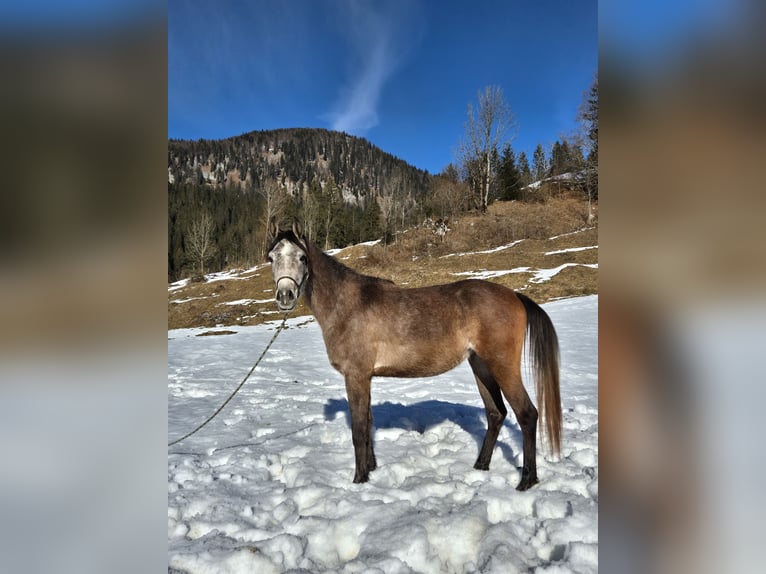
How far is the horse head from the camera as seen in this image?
3.13m

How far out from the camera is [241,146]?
14412cm

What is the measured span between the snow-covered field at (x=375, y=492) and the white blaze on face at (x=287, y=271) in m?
1.53

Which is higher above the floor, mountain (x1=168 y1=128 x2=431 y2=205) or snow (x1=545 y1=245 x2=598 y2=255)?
mountain (x1=168 y1=128 x2=431 y2=205)

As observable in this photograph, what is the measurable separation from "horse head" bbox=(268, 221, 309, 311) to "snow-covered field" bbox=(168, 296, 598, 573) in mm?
1528

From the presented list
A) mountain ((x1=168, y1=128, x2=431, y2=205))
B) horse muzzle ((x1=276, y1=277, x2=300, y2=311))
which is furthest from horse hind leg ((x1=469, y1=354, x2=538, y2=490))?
mountain ((x1=168, y1=128, x2=431, y2=205))

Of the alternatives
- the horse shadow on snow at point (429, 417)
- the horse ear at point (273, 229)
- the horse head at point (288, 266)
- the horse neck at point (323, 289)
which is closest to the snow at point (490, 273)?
the horse shadow on snow at point (429, 417)

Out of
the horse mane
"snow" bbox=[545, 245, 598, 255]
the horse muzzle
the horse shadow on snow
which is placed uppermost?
"snow" bbox=[545, 245, 598, 255]

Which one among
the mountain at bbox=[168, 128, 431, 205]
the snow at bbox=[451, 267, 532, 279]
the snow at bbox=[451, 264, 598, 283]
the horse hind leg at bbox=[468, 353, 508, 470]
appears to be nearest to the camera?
the horse hind leg at bbox=[468, 353, 508, 470]

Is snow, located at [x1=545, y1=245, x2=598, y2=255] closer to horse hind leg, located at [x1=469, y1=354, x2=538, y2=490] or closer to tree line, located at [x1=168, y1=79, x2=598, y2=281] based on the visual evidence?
tree line, located at [x1=168, y1=79, x2=598, y2=281]

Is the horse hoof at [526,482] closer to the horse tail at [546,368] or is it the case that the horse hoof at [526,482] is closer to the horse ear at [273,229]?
the horse tail at [546,368]

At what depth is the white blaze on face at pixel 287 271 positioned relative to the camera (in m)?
3.13
